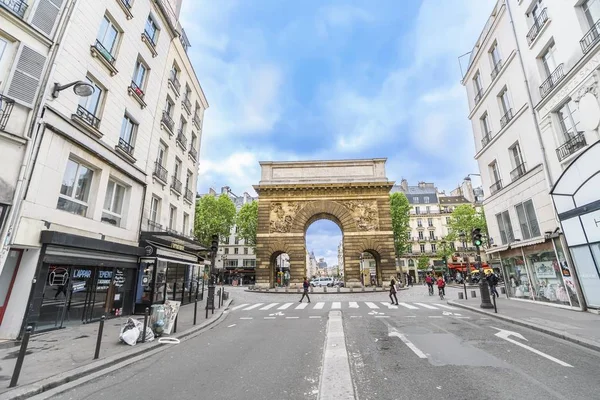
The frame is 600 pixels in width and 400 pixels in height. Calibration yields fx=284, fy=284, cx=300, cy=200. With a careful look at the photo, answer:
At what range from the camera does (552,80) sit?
12.2m

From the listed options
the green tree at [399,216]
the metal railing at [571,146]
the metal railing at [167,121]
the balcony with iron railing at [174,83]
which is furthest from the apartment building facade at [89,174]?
the green tree at [399,216]

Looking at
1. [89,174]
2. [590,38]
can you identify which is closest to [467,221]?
[590,38]

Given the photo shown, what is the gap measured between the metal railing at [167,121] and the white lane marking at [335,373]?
44.2 feet

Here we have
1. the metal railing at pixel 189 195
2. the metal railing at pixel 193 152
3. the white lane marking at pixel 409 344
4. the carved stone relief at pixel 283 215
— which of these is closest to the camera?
the white lane marking at pixel 409 344

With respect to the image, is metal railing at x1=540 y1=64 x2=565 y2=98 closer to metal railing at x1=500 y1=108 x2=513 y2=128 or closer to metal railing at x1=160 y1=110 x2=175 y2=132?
metal railing at x1=500 y1=108 x2=513 y2=128

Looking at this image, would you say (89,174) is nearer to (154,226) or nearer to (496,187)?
(154,226)

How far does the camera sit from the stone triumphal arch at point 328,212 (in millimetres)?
31594

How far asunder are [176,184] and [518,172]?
1888cm

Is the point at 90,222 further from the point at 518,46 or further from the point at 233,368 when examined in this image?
the point at 518,46

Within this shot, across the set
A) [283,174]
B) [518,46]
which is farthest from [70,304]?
[283,174]

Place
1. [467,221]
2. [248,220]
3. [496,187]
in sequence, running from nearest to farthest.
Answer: [496,187]
[467,221]
[248,220]

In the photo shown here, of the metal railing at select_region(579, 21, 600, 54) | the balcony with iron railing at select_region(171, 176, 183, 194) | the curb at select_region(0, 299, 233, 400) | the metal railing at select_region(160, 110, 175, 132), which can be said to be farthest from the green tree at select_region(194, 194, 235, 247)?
the metal railing at select_region(579, 21, 600, 54)

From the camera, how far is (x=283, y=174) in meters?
35.1

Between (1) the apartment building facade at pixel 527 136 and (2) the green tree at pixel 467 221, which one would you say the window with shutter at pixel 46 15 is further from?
(2) the green tree at pixel 467 221
